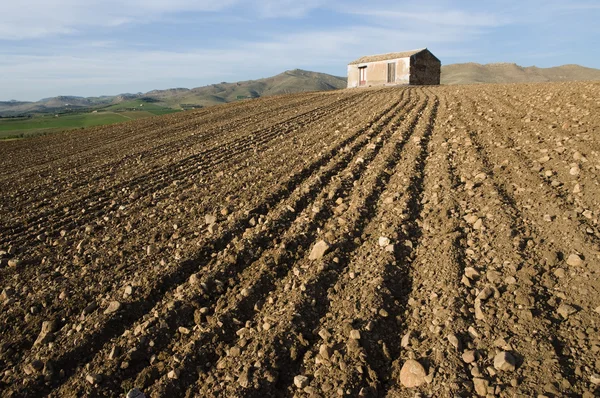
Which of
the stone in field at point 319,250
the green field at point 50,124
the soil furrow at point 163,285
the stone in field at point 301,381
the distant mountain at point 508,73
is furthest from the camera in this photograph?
the distant mountain at point 508,73

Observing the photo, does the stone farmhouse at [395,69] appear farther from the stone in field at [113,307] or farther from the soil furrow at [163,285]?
the stone in field at [113,307]

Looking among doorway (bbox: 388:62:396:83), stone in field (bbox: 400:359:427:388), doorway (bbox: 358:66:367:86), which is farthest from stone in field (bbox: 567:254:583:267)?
doorway (bbox: 358:66:367:86)

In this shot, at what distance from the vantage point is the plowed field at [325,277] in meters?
2.88

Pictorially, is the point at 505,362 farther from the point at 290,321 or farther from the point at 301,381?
the point at 290,321

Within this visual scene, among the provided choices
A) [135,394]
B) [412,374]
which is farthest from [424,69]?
[135,394]

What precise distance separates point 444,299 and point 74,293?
393 cm

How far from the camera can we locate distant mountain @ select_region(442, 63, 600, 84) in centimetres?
9469

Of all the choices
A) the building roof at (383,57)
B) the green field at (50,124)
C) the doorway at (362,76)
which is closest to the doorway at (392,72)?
the building roof at (383,57)

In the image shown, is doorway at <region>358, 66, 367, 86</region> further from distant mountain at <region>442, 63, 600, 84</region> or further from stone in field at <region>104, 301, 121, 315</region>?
distant mountain at <region>442, 63, 600, 84</region>

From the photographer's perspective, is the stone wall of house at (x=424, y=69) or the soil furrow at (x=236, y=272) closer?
the soil furrow at (x=236, y=272)

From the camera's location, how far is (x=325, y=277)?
4.03 m

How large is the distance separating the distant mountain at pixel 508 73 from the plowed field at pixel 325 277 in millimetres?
97028

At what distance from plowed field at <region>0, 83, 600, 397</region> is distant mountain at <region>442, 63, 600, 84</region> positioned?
97028 millimetres

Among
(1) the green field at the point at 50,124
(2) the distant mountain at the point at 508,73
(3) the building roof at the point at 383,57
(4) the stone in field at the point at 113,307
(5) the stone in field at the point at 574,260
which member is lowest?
(1) the green field at the point at 50,124
